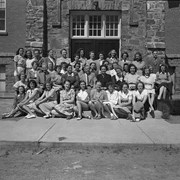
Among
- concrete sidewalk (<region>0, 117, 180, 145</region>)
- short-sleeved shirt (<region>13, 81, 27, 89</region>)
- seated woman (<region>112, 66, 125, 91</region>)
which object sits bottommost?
concrete sidewalk (<region>0, 117, 180, 145</region>)

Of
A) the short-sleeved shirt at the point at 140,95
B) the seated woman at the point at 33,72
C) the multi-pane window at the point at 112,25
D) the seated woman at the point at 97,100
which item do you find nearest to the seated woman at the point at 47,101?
the seated woman at the point at 33,72

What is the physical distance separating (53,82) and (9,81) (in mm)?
5560

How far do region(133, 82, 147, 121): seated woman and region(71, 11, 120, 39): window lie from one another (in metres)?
5.98

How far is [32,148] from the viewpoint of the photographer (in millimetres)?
7156

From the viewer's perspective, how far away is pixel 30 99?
1055 cm

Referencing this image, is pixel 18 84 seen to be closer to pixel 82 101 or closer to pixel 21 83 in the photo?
pixel 21 83

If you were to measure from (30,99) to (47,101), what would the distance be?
1.88ft

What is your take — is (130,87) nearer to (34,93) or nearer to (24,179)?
(34,93)

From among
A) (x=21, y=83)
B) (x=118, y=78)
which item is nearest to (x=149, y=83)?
(x=118, y=78)

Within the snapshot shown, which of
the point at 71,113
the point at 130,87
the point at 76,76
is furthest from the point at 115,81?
the point at 71,113

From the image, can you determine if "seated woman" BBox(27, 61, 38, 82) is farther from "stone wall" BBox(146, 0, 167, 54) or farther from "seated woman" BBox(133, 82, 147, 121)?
"stone wall" BBox(146, 0, 167, 54)

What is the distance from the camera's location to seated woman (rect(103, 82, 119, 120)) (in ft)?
33.6

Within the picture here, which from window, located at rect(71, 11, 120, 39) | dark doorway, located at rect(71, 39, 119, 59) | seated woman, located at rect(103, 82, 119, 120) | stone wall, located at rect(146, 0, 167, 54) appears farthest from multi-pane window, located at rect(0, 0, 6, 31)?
seated woman, located at rect(103, 82, 119, 120)

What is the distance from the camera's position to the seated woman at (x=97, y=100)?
404 inches
